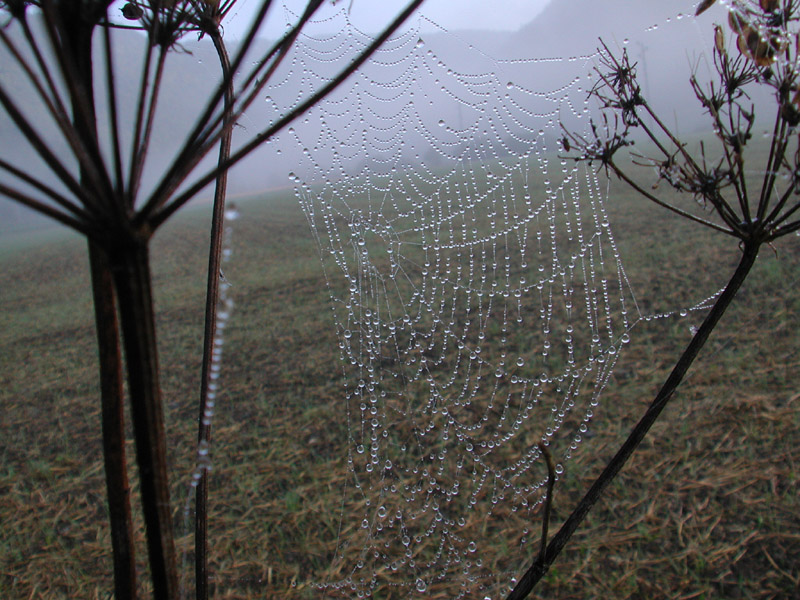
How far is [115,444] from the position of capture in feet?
1.26

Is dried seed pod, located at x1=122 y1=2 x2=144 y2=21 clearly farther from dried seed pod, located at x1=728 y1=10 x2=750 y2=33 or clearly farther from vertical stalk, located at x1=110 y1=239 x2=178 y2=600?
dried seed pod, located at x1=728 y1=10 x2=750 y2=33

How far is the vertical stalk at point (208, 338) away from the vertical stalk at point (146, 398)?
26 cm

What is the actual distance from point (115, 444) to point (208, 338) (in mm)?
234

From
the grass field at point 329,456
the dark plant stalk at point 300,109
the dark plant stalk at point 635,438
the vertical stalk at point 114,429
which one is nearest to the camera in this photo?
the dark plant stalk at point 300,109

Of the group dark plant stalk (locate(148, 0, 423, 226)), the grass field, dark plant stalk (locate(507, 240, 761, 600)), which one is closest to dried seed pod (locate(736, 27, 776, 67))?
dark plant stalk (locate(507, 240, 761, 600))

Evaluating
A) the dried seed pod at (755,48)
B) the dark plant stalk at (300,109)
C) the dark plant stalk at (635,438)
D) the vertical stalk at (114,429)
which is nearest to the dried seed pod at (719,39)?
the dried seed pod at (755,48)

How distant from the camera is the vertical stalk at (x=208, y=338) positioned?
0.56 meters

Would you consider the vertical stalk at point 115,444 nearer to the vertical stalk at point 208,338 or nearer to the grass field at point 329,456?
the vertical stalk at point 208,338

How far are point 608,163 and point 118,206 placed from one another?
0.50 m

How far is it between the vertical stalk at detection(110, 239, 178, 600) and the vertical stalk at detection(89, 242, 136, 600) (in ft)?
0.29

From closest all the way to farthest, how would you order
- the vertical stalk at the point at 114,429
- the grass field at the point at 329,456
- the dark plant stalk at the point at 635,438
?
the vertical stalk at the point at 114,429 < the dark plant stalk at the point at 635,438 < the grass field at the point at 329,456

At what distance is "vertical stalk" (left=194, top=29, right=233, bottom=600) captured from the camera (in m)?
0.56

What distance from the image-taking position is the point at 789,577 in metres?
1.23

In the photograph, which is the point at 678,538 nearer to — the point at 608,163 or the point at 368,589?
the point at 368,589
